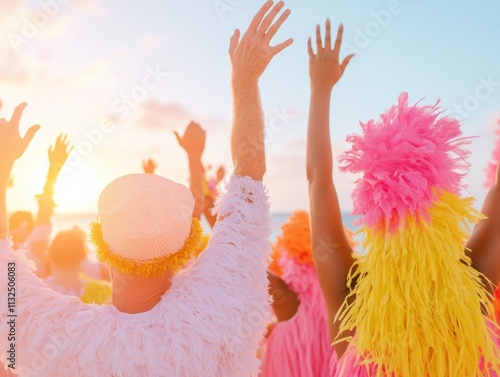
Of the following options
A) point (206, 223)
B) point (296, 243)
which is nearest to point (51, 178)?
point (296, 243)

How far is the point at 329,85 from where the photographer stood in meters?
2.23

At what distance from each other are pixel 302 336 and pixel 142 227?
2.15m

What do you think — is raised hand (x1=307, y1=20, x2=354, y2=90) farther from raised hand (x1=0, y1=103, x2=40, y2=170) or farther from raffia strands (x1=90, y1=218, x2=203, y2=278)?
raised hand (x1=0, y1=103, x2=40, y2=170)

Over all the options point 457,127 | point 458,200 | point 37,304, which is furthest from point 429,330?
point 37,304

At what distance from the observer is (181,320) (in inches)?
67.9

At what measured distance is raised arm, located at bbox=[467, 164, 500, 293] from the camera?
76.8 inches

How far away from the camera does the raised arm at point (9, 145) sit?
1918 millimetres

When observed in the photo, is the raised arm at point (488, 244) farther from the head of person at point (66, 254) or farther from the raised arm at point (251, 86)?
the head of person at point (66, 254)

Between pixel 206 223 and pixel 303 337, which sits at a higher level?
pixel 206 223

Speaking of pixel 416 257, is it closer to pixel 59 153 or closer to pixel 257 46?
pixel 257 46

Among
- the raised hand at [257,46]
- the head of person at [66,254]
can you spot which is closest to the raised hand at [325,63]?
the raised hand at [257,46]

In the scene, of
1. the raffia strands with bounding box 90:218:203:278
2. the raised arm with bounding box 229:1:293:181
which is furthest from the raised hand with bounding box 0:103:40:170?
the raised arm with bounding box 229:1:293:181

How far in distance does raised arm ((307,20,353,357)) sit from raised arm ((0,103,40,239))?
42.5 inches

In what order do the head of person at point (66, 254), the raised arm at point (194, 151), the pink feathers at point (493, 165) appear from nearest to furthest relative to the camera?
the pink feathers at point (493, 165)
the raised arm at point (194, 151)
the head of person at point (66, 254)
